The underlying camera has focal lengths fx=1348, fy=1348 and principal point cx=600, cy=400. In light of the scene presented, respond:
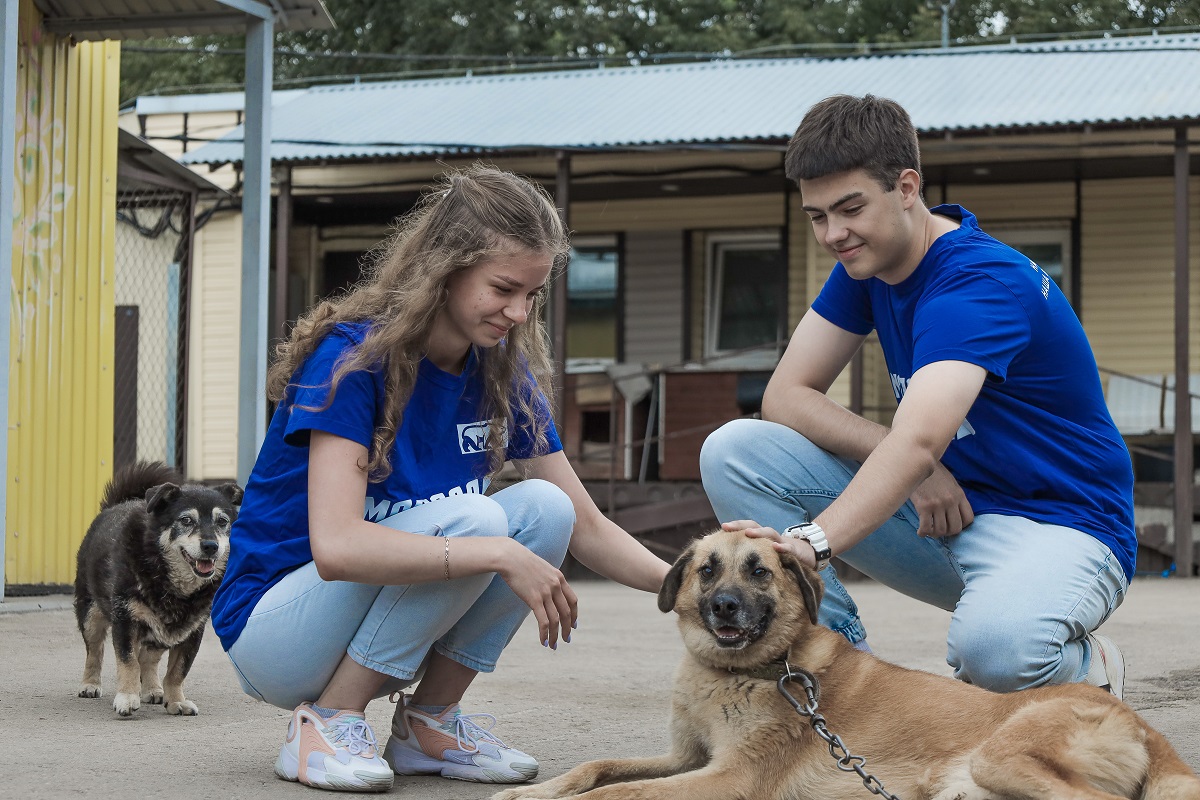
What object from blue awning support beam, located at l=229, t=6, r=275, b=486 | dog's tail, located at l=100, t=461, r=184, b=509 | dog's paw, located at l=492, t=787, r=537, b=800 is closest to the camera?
dog's paw, located at l=492, t=787, r=537, b=800

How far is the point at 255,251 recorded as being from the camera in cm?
840

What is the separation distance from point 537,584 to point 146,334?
48.9ft

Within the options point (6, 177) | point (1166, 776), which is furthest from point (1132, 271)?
point (1166, 776)

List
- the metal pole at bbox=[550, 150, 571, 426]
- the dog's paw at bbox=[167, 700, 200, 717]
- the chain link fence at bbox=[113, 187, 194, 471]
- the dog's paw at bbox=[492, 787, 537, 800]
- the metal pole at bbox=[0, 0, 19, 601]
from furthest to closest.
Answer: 1. the chain link fence at bbox=[113, 187, 194, 471]
2. the metal pole at bbox=[550, 150, 571, 426]
3. the metal pole at bbox=[0, 0, 19, 601]
4. the dog's paw at bbox=[167, 700, 200, 717]
5. the dog's paw at bbox=[492, 787, 537, 800]

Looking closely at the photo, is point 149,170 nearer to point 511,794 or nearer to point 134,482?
point 134,482

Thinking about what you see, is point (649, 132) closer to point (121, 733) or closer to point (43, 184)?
point (43, 184)

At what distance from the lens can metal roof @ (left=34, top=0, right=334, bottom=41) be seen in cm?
823

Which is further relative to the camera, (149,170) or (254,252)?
(149,170)

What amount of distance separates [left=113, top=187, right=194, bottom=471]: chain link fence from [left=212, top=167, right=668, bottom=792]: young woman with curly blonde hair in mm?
12698

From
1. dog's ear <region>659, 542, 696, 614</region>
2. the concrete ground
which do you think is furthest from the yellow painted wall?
dog's ear <region>659, 542, 696, 614</region>

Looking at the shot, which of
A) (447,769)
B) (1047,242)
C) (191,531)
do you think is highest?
(1047,242)

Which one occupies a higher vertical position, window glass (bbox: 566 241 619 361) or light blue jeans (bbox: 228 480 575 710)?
window glass (bbox: 566 241 619 361)

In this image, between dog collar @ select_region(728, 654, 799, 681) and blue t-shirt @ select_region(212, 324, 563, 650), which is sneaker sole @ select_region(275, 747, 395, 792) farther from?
dog collar @ select_region(728, 654, 799, 681)

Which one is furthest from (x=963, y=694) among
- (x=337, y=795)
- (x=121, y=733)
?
(x=121, y=733)
